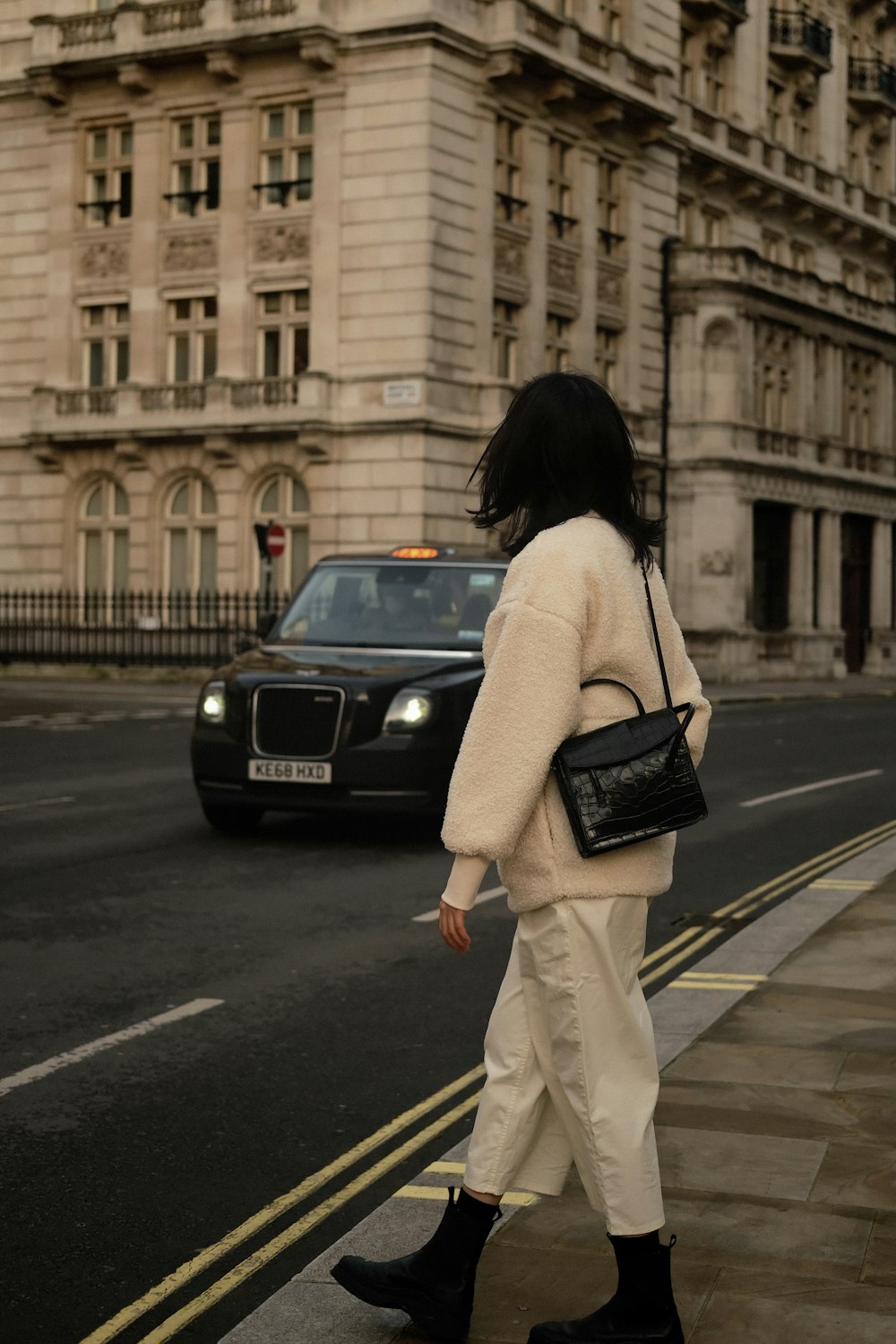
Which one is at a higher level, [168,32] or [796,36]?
[796,36]

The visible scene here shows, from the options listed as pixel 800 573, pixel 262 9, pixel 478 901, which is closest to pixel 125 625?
pixel 262 9

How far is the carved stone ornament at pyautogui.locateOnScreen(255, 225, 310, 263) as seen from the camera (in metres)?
35.6

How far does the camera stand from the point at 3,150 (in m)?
39.4

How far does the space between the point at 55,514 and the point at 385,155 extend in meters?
10.3

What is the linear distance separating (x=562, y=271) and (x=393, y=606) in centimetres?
2703

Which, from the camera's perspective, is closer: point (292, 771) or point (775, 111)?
point (292, 771)

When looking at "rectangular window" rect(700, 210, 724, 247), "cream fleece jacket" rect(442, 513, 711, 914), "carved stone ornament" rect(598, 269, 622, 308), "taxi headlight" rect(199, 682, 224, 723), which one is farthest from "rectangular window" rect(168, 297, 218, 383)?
"cream fleece jacket" rect(442, 513, 711, 914)

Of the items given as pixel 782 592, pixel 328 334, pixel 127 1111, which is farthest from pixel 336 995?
pixel 782 592

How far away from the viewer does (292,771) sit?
11.5 m

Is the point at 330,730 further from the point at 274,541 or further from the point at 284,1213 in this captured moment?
the point at 274,541

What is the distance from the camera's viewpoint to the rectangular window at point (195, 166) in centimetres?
3706

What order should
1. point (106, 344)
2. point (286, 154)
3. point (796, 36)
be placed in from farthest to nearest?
1. point (796, 36)
2. point (106, 344)
3. point (286, 154)

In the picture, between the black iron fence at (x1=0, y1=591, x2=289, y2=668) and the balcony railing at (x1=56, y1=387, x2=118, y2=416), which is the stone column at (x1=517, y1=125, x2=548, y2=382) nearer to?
the black iron fence at (x1=0, y1=591, x2=289, y2=668)

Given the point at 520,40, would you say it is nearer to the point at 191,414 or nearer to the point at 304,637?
the point at 191,414
